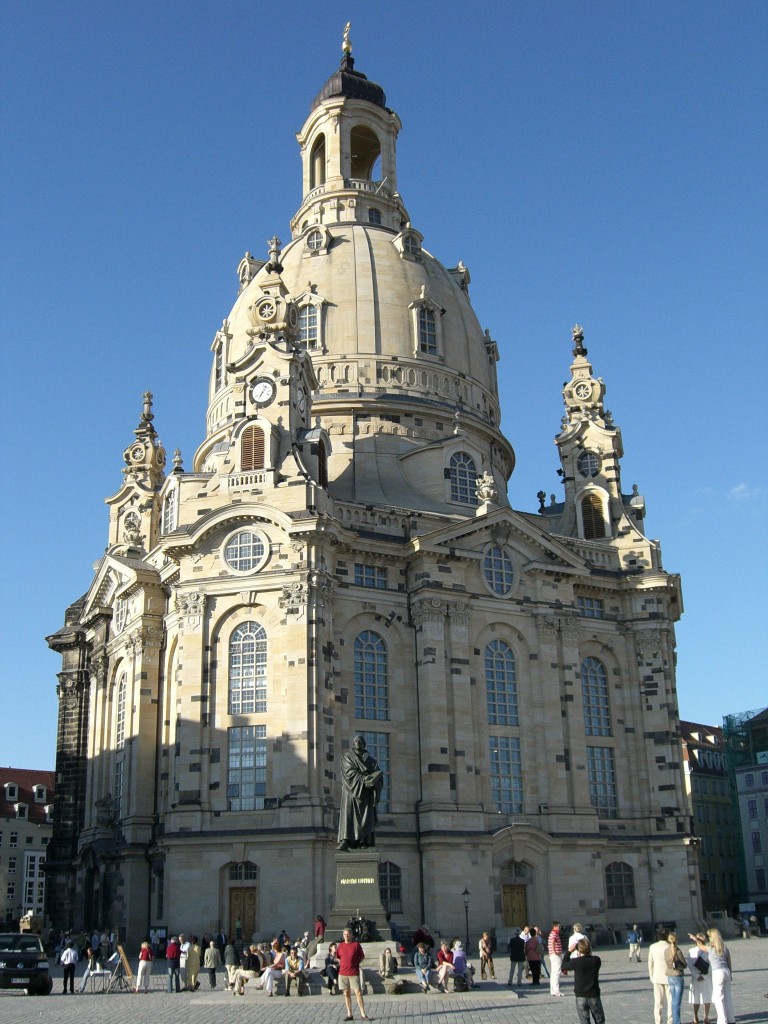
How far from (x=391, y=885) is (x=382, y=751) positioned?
596cm

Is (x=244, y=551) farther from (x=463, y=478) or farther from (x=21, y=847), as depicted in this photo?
(x=21, y=847)

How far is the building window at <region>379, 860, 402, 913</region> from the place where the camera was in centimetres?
5175

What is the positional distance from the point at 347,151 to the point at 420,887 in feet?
162

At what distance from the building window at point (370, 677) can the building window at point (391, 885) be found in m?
6.69

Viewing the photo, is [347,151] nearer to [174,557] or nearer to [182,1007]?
[174,557]

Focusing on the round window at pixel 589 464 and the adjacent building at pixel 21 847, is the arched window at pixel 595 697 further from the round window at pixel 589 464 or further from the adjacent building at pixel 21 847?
the adjacent building at pixel 21 847

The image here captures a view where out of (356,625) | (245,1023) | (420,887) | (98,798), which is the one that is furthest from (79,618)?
(245,1023)

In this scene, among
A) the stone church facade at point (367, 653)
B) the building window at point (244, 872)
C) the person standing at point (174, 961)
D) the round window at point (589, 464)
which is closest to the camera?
the person standing at point (174, 961)

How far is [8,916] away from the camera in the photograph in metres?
88.9

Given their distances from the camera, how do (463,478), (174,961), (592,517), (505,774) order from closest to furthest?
(174,961) → (505,774) → (463,478) → (592,517)

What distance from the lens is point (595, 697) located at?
61.5 metres

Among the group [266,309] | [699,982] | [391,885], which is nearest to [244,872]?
[391,885]

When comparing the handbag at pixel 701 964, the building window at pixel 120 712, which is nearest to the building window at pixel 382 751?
the building window at pixel 120 712

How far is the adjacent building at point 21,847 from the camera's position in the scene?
297ft
